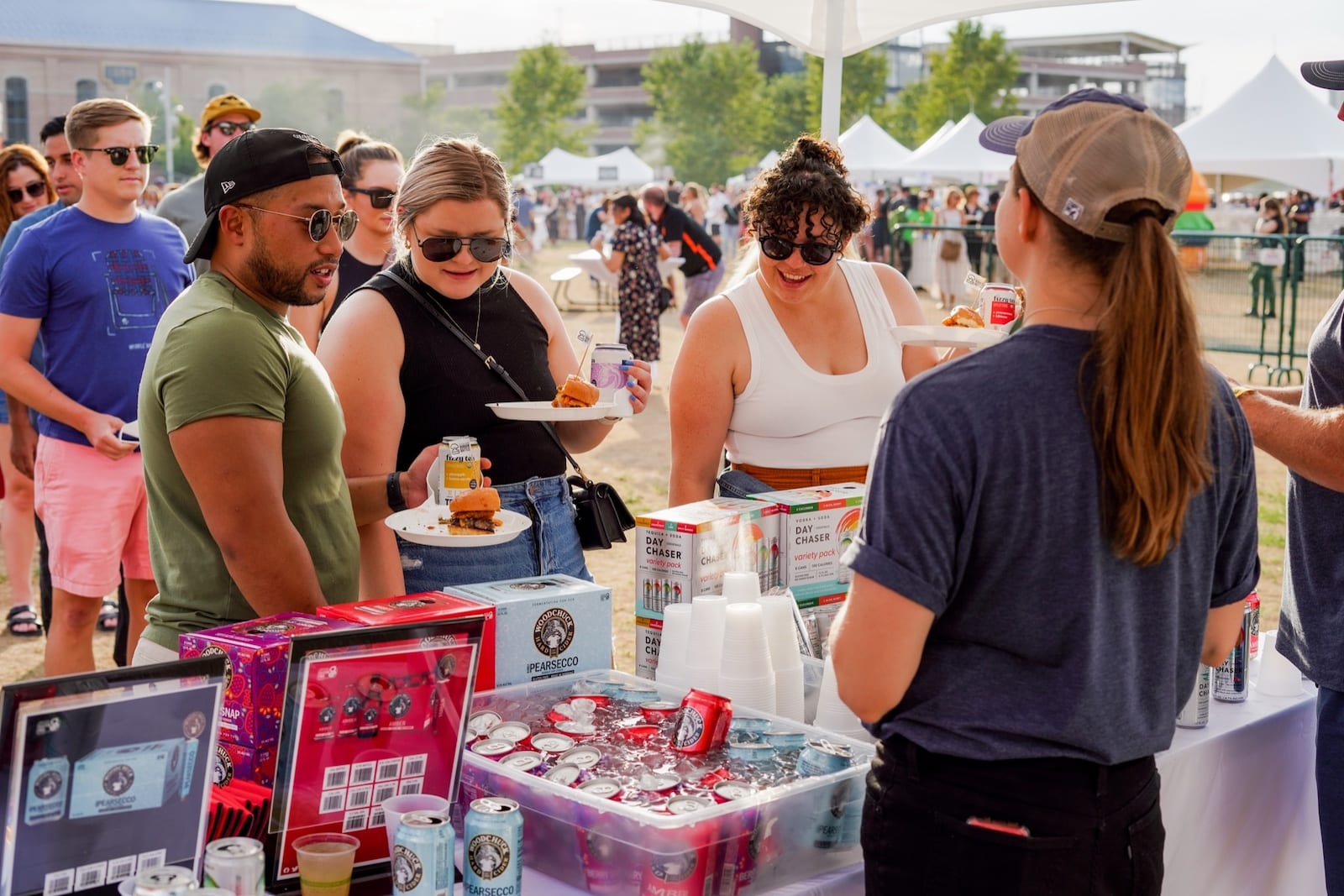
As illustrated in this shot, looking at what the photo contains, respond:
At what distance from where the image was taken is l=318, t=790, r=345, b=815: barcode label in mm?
1614

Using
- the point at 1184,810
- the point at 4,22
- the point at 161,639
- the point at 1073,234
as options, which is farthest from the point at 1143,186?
the point at 4,22

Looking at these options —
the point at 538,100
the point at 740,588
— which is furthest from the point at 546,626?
the point at 538,100

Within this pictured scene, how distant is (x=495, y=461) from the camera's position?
2850 millimetres

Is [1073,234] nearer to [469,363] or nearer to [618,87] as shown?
[469,363]

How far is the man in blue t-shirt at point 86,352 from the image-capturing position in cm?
416

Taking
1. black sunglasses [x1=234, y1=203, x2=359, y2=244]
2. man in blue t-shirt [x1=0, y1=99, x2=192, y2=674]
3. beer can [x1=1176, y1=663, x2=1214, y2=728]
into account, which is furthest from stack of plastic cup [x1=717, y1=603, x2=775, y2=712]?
man in blue t-shirt [x1=0, y1=99, x2=192, y2=674]

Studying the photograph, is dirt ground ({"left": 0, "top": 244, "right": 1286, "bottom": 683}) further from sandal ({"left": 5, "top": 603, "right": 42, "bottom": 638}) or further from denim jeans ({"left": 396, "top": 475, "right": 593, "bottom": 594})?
denim jeans ({"left": 396, "top": 475, "right": 593, "bottom": 594})

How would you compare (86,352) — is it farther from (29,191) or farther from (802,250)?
(802,250)

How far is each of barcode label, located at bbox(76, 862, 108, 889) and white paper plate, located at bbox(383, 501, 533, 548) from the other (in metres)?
0.95

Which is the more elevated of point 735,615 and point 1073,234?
point 1073,234

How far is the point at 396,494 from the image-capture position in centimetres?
258

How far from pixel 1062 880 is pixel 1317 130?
60.9 feet

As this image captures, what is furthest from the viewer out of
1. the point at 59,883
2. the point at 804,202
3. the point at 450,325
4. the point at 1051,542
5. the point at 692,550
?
the point at 804,202

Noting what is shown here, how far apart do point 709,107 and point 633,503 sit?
182 ft
